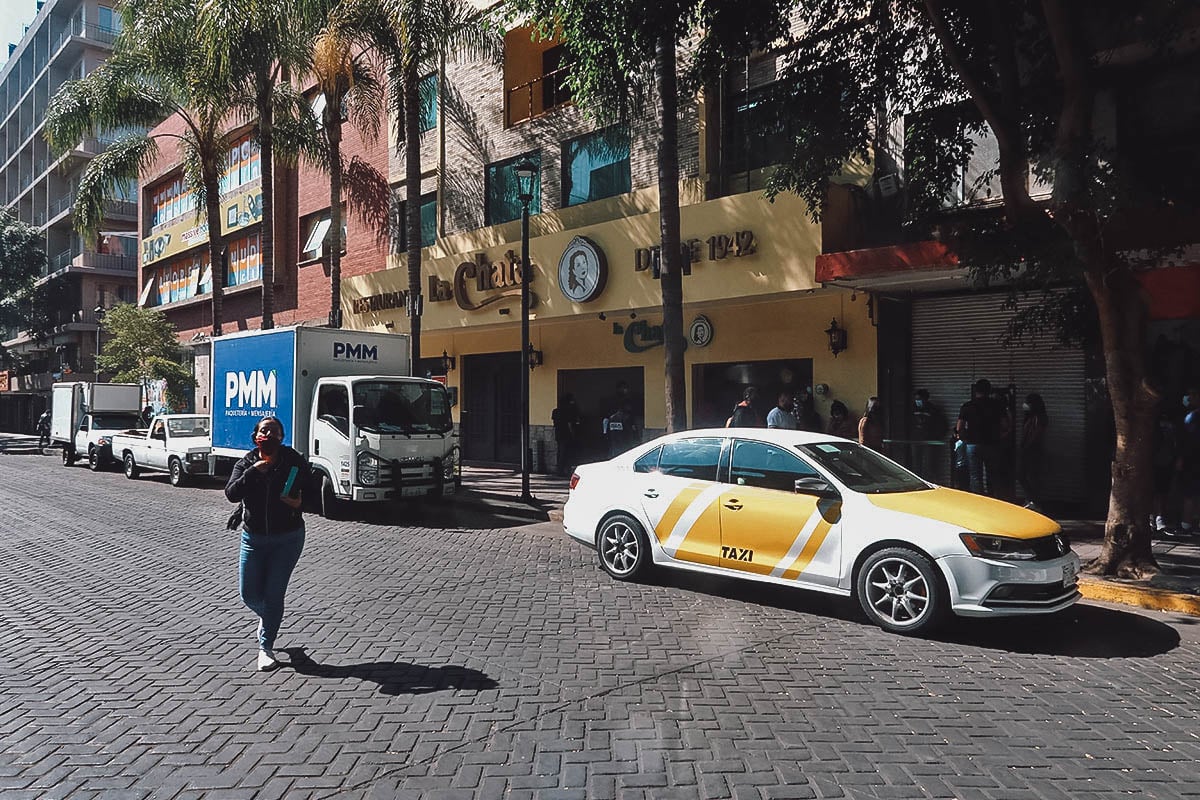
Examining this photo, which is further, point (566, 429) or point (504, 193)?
point (504, 193)

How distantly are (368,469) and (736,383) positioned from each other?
7.22 metres

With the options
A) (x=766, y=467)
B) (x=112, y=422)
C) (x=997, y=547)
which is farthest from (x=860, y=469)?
(x=112, y=422)

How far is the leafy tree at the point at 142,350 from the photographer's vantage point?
27203 millimetres

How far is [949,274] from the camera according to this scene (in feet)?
39.3

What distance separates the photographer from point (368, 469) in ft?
40.8

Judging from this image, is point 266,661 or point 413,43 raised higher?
point 413,43

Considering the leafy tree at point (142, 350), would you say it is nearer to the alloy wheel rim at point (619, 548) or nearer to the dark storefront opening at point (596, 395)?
the dark storefront opening at point (596, 395)

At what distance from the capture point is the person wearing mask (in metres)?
13.6

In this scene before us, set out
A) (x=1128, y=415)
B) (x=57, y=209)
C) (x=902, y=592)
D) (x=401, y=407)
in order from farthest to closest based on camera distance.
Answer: (x=57, y=209) → (x=401, y=407) → (x=1128, y=415) → (x=902, y=592)

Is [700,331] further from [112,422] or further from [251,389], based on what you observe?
[112,422]

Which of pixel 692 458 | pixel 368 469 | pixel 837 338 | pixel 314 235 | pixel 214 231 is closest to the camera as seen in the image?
pixel 692 458

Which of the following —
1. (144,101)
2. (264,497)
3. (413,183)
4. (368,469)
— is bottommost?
(368,469)

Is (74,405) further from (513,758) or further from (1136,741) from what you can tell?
(1136,741)

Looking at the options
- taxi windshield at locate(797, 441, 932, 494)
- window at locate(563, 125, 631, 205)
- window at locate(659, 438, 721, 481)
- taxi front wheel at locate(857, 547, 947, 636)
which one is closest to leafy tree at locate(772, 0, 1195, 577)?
taxi windshield at locate(797, 441, 932, 494)
